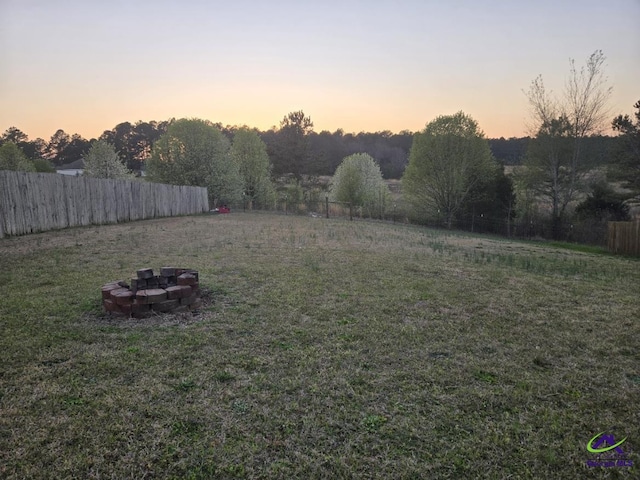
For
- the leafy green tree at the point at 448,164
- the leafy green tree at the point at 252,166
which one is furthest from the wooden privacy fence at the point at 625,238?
the leafy green tree at the point at 252,166

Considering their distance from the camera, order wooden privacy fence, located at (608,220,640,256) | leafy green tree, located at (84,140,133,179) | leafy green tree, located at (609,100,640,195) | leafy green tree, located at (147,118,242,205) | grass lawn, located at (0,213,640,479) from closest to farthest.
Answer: grass lawn, located at (0,213,640,479) < wooden privacy fence, located at (608,220,640,256) < leafy green tree, located at (609,100,640,195) < leafy green tree, located at (147,118,242,205) < leafy green tree, located at (84,140,133,179)

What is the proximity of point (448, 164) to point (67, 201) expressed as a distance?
21658 mm

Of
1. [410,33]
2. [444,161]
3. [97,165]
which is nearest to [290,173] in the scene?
[97,165]

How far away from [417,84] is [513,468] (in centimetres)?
1549

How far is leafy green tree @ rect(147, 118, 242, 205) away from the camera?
957 inches

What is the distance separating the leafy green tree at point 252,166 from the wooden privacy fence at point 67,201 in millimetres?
12532

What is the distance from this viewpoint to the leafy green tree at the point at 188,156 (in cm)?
2431

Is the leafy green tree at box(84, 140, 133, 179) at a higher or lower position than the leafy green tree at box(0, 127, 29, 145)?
lower

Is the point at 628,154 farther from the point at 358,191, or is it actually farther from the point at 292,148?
the point at 292,148

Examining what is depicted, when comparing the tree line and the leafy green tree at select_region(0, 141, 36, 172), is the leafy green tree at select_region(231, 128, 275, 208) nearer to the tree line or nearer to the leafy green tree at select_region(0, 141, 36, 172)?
the tree line

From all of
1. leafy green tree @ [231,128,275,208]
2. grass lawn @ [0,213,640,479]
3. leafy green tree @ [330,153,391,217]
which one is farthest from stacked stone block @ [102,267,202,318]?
leafy green tree @ [231,128,275,208]

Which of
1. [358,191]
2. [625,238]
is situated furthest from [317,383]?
[358,191]

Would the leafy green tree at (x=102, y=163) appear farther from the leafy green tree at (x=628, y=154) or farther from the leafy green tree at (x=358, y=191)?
the leafy green tree at (x=628, y=154)

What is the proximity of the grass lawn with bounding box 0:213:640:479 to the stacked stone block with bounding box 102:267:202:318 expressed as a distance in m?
0.16
